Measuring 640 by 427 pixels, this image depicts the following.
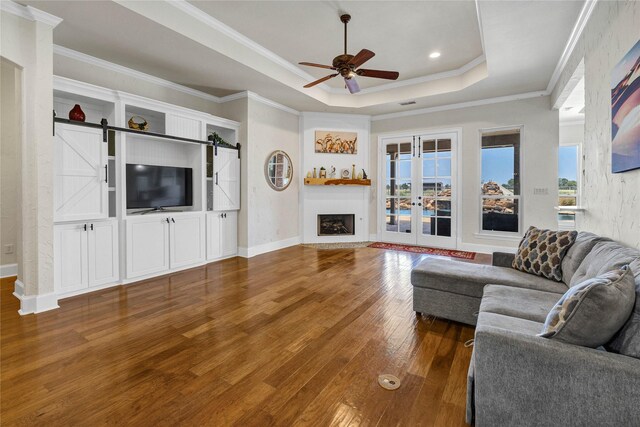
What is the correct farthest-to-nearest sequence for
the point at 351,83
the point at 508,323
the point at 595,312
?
the point at 351,83 → the point at 508,323 → the point at 595,312

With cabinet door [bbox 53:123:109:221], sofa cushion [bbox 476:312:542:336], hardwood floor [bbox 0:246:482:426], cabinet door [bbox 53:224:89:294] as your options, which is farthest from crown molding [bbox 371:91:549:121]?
cabinet door [bbox 53:224:89:294]

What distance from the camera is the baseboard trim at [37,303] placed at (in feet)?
9.68

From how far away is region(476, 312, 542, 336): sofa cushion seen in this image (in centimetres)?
162

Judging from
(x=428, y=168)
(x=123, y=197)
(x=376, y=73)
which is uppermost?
(x=376, y=73)

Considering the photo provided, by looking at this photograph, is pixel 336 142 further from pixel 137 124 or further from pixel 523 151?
pixel 137 124

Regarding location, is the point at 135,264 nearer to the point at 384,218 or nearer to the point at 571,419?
the point at 571,419

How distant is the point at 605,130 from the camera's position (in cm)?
258

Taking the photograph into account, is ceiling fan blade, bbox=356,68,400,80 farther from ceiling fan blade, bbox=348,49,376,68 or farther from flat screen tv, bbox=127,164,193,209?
flat screen tv, bbox=127,164,193,209

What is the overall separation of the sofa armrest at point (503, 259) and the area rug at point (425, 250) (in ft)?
7.91

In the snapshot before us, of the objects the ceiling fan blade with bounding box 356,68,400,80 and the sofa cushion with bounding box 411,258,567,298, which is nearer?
the sofa cushion with bounding box 411,258,567,298

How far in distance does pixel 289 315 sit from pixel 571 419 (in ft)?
7.10

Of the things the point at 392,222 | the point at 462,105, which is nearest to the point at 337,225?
the point at 392,222

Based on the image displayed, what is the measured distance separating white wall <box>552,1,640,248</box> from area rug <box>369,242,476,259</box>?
234 cm

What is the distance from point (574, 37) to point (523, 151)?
245 cm
